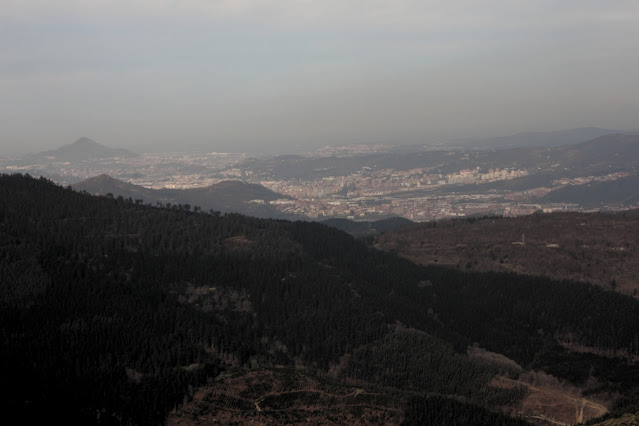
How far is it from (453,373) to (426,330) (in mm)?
16653

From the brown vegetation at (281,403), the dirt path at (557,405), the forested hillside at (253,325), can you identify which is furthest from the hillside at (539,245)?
the brown vegetation at (281,403)

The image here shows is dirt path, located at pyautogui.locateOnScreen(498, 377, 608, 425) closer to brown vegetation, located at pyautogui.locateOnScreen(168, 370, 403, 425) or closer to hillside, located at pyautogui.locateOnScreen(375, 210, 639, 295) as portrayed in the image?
brown vegetation, located at pyautogui.locateOnScreen(168, 370, 403, 425)

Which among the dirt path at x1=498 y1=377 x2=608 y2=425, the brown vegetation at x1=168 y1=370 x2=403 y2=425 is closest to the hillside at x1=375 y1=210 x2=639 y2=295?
the dirt path at x1=498 y1=377 x2=608 y2=425

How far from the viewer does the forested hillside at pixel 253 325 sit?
230ft

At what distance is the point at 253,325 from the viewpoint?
4070 inches

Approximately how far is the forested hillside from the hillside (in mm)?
11043

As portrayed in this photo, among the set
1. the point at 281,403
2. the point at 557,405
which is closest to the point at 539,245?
the point at 557,405

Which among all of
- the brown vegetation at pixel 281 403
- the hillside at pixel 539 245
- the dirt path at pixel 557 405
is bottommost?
the dirt path at pixel 557 405

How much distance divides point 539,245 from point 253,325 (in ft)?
253

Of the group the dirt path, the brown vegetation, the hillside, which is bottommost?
the dirt path

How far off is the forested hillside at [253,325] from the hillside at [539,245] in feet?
36.2

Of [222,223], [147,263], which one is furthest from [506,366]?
[222,223]

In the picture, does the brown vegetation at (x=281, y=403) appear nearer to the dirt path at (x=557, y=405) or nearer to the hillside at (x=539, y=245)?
the dirt path at (x=557, y=405)

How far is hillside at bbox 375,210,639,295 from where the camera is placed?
5404 inches
